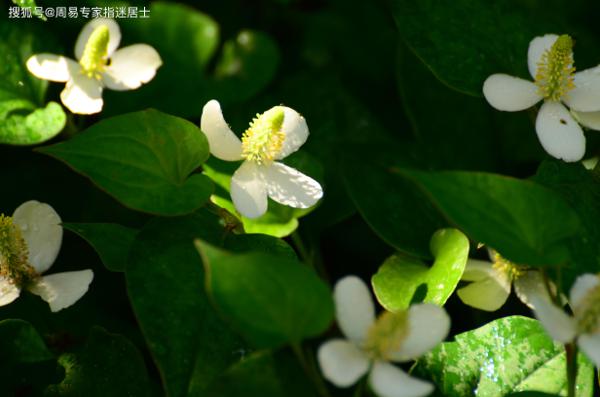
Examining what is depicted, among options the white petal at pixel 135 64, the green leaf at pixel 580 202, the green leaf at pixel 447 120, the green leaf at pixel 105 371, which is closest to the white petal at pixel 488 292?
the green leaf at pixel 580 202

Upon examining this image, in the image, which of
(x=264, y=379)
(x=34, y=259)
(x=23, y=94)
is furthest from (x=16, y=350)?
(x=23, y=94)

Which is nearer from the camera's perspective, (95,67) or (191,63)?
(95,67)

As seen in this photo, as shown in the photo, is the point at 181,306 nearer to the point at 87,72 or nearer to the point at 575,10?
the point at 87,72

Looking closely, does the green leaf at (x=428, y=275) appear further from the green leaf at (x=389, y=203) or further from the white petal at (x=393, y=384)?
the white petal at (x=393, y=384)

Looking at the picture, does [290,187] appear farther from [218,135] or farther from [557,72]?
[557,72]

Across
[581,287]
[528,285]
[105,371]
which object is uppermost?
[581,287]

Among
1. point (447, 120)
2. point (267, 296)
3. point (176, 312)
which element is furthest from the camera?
point (447, 120)

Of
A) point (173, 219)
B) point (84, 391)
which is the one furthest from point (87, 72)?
point (84, 391)
